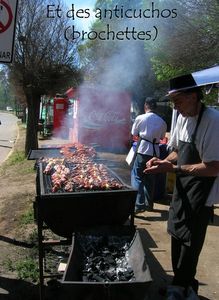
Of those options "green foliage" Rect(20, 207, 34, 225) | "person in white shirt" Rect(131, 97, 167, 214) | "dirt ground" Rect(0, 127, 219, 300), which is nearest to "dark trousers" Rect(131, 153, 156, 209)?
"person in white shirt" Rect(131, 97, 167, 214)

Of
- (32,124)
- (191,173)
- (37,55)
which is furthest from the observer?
(32,124)

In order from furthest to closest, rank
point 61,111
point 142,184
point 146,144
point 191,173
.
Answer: point 61,111 → point 142,184 → point 146,144 → point 191,173

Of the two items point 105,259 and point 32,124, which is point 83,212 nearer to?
point 105,259

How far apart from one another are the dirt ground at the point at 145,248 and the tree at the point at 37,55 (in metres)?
5.88

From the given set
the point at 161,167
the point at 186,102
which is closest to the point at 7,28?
the point at 186,102

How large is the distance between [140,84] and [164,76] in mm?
7806

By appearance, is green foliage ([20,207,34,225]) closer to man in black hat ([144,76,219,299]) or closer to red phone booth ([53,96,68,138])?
man in black hat ([144,76,219,299])

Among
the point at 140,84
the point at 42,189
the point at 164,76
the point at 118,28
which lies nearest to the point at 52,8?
the point at 118,28

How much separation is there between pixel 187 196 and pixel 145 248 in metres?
2.16

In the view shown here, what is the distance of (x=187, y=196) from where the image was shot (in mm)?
3564

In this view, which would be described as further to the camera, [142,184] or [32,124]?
[32,124]

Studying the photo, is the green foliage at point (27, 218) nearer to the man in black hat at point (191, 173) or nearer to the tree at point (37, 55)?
the man in black hat at point (191, 173)

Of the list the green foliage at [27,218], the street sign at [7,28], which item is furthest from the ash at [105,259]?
the green foliage at [27,218]

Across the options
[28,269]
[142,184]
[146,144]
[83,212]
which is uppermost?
[146,144]
